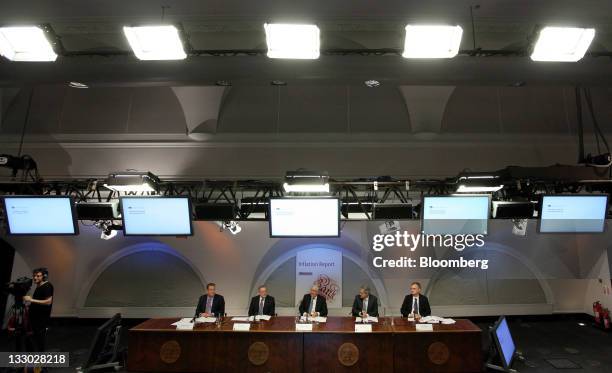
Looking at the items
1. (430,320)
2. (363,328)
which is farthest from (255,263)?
(430,320)

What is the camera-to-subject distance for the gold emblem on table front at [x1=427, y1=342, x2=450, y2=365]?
5.04 meters

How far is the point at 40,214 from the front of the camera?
17.3 feet

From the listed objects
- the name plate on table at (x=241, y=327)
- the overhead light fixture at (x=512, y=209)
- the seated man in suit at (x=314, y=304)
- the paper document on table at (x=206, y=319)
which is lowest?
the name plate on table at (x=241, y=327)

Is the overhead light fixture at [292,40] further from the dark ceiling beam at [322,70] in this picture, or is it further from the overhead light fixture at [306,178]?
the overhead light fixture at [306,178]

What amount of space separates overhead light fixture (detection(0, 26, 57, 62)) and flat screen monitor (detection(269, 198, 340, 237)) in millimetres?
3139

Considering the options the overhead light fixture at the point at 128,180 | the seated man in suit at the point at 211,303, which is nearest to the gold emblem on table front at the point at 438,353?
the seated man in suit at the point at 211,303

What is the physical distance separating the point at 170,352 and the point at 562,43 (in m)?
5.77

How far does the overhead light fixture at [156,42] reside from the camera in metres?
2.57

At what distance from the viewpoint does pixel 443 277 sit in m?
8.04

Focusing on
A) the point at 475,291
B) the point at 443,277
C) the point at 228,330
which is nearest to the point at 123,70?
the point at 228,330

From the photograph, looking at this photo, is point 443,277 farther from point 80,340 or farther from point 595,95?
point 80,340

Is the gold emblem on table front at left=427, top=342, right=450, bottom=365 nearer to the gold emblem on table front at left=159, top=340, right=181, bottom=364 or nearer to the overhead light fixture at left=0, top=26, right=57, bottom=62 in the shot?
the gold emblem on table front at left=159, top=340, right=181, bottom=364

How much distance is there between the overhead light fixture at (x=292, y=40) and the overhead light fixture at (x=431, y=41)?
67 cm

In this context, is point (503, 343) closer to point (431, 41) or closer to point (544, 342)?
point (544, 342)
